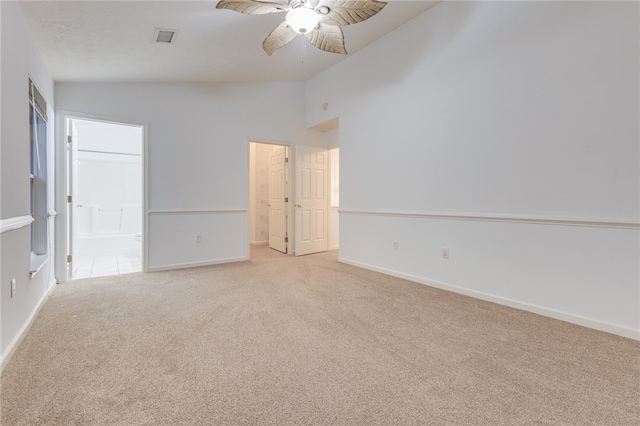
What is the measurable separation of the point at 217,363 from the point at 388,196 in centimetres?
283

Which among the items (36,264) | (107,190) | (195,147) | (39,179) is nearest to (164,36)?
(195,147)

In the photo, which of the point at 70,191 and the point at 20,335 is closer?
the point at 20,335

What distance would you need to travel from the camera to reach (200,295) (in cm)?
308

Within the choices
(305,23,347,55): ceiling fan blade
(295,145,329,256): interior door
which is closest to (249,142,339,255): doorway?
(295,145,329,256): interior door

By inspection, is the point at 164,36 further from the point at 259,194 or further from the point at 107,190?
the point at 107,190

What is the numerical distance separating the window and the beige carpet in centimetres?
56

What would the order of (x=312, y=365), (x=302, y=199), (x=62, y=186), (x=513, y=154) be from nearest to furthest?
(x=312, y=365)
(x=513, y=154)
(x=62, y=186)
(x=302, y=199)

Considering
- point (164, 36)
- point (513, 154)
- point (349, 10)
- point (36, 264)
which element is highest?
point (164, 36)

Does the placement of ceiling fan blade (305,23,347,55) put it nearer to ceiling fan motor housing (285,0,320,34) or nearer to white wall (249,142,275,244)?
ceiling fan motor housing (285,0,320,34)

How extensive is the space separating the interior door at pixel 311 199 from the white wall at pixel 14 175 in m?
3.42

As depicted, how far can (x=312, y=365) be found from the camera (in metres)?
1.77

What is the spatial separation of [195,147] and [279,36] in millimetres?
2326

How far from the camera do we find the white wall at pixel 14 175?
1.83 m

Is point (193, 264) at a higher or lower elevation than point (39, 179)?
lower
